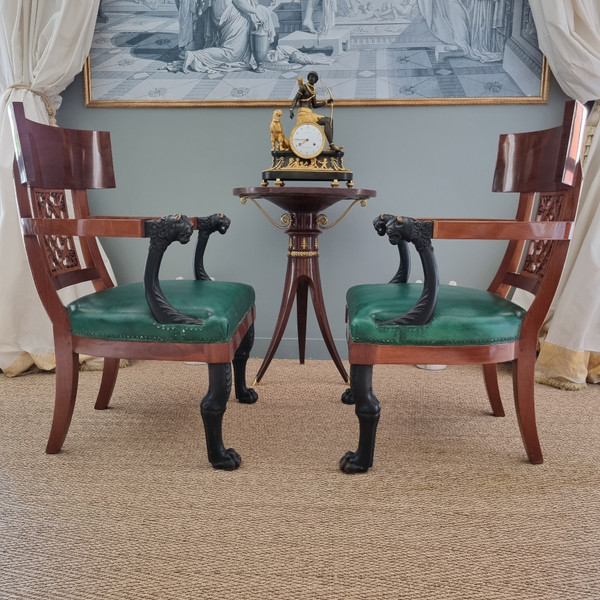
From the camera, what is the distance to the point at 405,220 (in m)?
1.75

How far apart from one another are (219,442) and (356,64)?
7.26 ft

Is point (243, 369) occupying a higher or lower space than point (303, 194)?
lower

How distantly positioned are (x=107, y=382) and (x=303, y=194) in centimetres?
117

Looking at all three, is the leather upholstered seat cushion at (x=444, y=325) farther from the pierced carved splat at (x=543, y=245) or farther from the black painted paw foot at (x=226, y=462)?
the black painted paw foot at (x=226, y=462)

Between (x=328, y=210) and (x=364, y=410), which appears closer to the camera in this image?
(x=364, y=410)

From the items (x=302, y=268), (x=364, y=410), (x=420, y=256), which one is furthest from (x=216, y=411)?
(x=302, y=268)

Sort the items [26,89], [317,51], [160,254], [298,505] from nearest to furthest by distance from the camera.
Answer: [298,505], [160,254], [26,89], [317,51]

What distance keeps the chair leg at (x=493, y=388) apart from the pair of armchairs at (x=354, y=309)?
0.44m

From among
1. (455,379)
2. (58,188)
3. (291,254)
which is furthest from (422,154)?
(58,188)

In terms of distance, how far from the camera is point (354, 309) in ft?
6.56

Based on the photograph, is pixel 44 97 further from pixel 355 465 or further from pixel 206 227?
pixel 355 465

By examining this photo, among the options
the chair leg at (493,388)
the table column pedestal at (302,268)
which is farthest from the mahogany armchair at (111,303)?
the chair leg at (493,388)

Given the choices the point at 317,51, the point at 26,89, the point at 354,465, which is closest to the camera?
the point at 354,465

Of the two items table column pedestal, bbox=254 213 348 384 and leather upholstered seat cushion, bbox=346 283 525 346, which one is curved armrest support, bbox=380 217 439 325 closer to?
leather upholstered seat cushion, bbox=346 283 525 346
